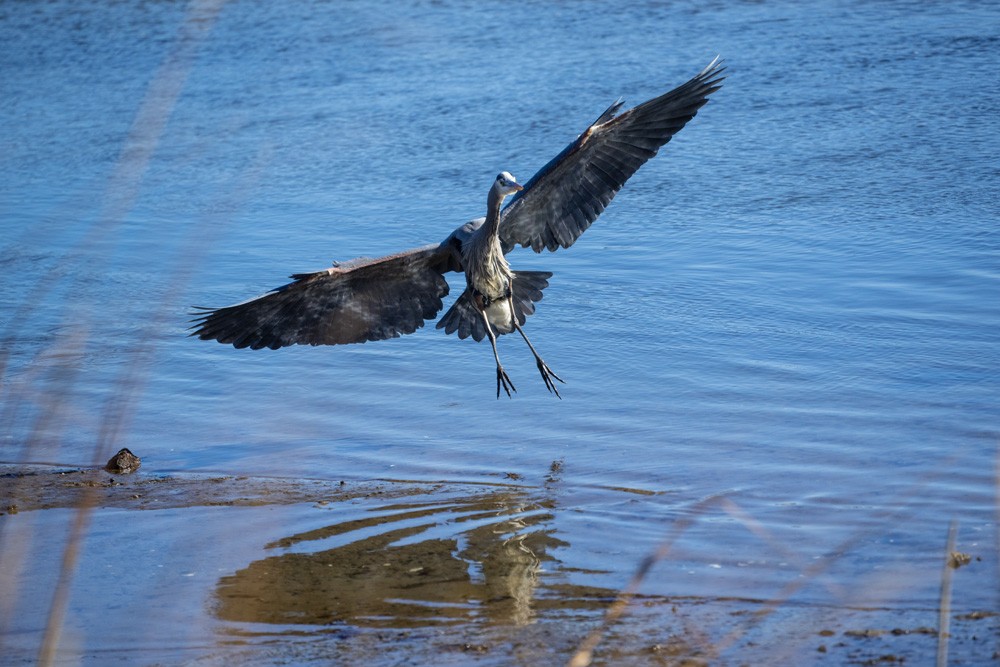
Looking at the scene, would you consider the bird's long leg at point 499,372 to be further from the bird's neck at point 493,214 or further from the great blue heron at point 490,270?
the bird's neck at point 493,214

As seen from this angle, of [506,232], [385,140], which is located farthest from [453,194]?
[506,232]

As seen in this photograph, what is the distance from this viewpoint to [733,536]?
191 inches

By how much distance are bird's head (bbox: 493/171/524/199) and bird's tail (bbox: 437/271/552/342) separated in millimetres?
765

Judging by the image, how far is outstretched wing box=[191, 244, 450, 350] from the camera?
6285mm

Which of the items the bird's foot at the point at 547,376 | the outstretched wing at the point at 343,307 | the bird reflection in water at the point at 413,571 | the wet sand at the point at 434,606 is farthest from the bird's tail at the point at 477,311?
the bird reflection in water at the point at 413,571

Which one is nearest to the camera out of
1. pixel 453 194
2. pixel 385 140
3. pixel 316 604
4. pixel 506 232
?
pixel 316 604

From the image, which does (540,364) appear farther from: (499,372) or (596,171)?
(596,171)

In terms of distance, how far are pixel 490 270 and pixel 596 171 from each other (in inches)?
32.5

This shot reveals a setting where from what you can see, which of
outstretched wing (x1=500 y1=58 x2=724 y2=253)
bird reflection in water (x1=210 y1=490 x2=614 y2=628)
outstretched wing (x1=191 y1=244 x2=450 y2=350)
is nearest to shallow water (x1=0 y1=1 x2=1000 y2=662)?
bird reflection in water (x1=210 y1=490 x2=614 y2=628)

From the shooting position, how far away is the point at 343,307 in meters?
6.74

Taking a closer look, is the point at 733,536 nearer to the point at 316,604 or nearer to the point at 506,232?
the point at 316,604

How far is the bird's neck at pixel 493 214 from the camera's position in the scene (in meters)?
6.38

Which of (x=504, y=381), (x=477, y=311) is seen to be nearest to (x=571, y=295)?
(x=477, y=311)

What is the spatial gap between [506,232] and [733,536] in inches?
111
